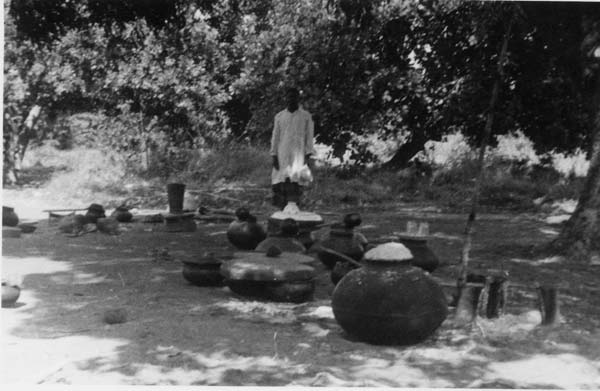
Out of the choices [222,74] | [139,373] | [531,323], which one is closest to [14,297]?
[139,373]

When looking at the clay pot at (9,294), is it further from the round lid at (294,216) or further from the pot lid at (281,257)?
the round lid at (294,216)

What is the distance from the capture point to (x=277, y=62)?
14867 millimetres

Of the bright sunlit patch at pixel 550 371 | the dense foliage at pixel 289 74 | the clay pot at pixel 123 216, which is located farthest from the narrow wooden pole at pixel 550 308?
the clay pot at pixel 123 216

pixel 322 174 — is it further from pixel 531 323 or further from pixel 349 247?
pixel 531 323

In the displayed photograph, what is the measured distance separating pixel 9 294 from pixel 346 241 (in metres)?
3.08

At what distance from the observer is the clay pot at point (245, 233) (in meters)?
8.32

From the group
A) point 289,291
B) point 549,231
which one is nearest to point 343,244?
point 289,291

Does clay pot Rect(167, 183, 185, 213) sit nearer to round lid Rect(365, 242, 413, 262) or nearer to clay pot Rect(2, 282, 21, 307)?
clay pot Rect(2, 282, 21, 307)

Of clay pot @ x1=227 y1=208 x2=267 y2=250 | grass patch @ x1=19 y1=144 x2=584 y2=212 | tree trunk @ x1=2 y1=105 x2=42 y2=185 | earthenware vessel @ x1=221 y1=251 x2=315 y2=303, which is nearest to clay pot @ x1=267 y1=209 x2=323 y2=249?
clay pot @ x1=227 y1=208 x2=267 y2=250

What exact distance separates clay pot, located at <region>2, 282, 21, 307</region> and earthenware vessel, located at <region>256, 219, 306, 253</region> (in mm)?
2308

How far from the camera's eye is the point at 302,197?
13727mm

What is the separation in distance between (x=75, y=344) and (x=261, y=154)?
12.0 meters

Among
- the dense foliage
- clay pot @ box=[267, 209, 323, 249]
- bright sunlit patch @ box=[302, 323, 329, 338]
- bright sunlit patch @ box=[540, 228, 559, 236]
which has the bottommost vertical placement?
bright sunlit patch @ box=[302, 323, 329, 338]

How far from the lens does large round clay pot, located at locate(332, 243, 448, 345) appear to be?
14.6 ft
